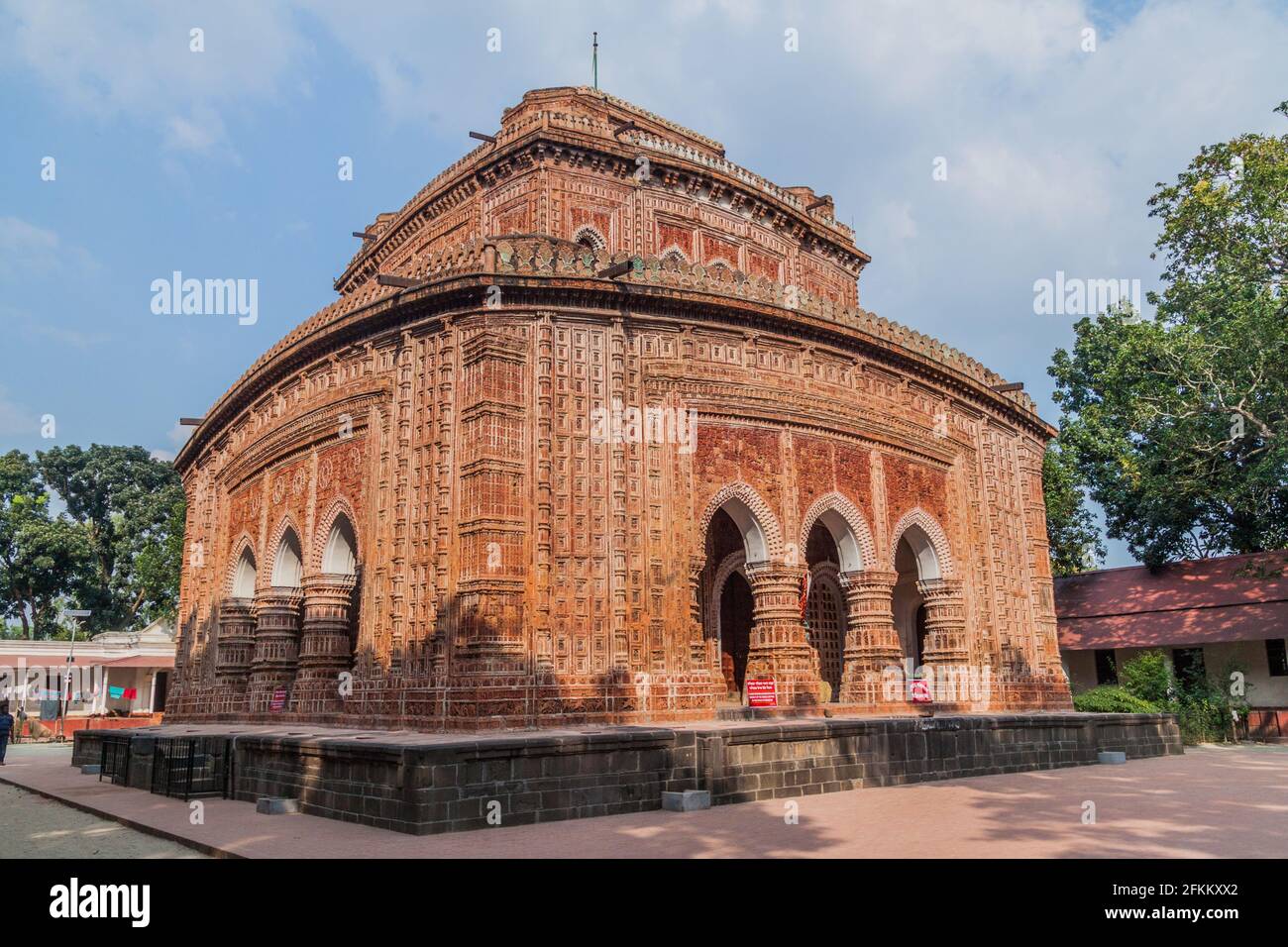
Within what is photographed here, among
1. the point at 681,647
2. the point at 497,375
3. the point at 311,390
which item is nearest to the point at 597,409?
the point at 497,375

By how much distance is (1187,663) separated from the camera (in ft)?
85.4

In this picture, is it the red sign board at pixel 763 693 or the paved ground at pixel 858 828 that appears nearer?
the paved ground at pixel 858 828

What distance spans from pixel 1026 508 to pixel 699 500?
9975 mm

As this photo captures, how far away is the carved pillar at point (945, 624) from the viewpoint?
1936cm

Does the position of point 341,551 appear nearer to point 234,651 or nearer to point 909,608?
point 234,651

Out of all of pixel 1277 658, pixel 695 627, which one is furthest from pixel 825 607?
pixel 1277 658

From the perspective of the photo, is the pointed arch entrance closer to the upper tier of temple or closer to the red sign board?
the red sign board

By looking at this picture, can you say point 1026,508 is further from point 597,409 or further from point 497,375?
point 497,375

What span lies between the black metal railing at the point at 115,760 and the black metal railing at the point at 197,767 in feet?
6.62

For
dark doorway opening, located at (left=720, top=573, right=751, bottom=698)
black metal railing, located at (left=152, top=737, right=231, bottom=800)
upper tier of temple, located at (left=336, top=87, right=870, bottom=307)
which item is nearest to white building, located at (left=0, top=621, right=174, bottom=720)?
upper tier of temple, located at (left=336, top=87, right=870, bottom=307)

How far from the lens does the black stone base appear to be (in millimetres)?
8867

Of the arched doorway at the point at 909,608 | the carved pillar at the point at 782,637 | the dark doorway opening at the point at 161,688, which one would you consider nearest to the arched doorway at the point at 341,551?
the carved pillar at the point at 782,637

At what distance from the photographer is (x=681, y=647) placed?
14945 millimetres

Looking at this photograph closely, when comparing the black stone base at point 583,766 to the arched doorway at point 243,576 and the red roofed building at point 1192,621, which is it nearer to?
the arched doorway at point 243,576
